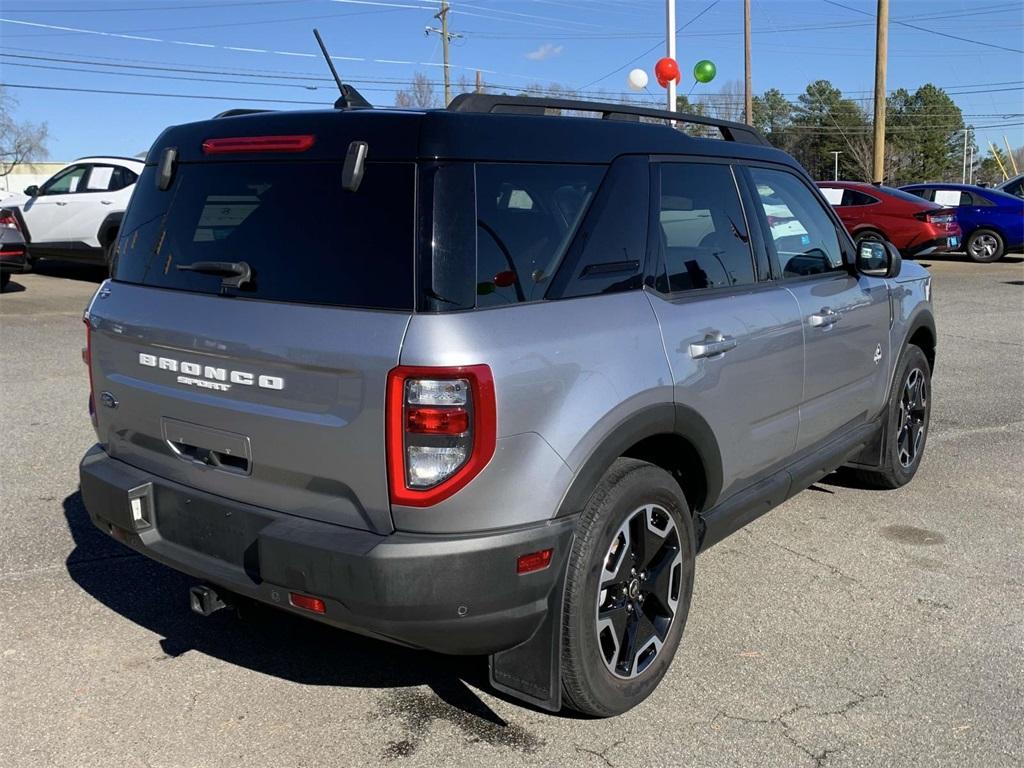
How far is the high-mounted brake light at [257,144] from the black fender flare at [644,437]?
1.30 m

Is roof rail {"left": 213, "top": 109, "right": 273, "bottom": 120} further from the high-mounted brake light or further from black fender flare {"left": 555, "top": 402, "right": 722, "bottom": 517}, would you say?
black fender flare {"left": 555, "top": 402, "right": 722, "bottom": 517}

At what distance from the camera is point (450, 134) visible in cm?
286

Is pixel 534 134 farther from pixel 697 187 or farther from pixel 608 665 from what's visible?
pixel 608 665

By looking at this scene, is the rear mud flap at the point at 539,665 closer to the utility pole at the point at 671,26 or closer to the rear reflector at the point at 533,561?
the rear reflector at the point at 533,561

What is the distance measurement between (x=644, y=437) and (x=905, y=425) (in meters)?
3.08

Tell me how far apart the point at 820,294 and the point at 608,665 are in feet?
6.83

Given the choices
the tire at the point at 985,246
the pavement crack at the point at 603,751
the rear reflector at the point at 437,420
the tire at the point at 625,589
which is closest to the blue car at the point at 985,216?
the tire at the point at 985,246

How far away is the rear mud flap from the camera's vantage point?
2961 millimetres

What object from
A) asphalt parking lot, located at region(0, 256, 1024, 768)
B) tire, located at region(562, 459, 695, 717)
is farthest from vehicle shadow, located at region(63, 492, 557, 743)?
tire, located at region(562, 459, 695, 717)

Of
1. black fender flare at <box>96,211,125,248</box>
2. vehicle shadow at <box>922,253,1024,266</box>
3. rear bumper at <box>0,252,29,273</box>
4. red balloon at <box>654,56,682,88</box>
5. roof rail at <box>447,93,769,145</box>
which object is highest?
red balloon at <box>654,56,682,88</box>

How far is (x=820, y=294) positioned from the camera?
4.42 meters

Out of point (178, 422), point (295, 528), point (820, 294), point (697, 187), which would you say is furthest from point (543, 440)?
point (820, 294)

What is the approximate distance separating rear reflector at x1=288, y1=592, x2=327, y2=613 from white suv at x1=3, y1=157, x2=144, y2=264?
13057 mm

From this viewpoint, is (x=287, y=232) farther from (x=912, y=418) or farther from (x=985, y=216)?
(x=985, y=216)
